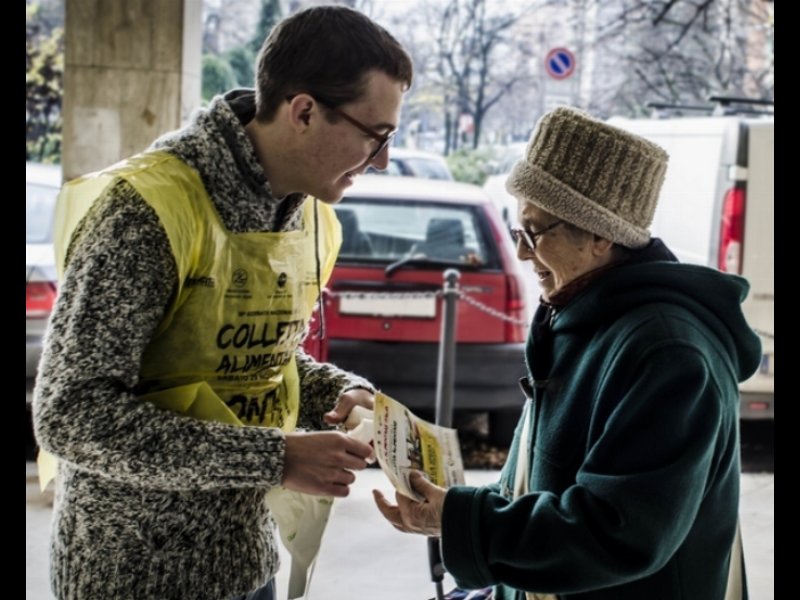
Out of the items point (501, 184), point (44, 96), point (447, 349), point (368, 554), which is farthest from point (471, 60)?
point (368, 554)

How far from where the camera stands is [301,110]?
1.94 metres

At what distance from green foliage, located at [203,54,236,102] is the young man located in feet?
42.3

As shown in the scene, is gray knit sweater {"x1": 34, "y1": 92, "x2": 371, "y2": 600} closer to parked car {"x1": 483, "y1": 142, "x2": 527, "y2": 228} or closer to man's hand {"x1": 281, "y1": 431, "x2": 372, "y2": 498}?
man's hand {"x1": 281, "y1": 431, "x2": 372, "y2": 498}

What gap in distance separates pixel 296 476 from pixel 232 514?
20 centimetres

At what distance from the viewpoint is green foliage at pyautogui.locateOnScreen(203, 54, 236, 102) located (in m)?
14.5

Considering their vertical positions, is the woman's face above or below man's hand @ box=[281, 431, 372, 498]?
above

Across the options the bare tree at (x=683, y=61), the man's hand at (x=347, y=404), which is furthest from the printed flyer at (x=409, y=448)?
the bare tree at (x=683, y=61)

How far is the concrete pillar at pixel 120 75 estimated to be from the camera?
21.8 ft

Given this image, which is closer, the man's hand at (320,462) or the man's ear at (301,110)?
the man's hand at (320,462)

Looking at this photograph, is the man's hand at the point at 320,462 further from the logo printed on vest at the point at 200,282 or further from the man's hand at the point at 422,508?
the logo printed on vest at the point at 200,282

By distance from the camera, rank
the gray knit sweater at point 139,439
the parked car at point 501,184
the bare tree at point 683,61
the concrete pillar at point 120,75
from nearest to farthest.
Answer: the gray knit sweater at point 139,439 → the concrete pillar at point 120,75 → the parked car at point 501,184 → the bare tree at point 683,61

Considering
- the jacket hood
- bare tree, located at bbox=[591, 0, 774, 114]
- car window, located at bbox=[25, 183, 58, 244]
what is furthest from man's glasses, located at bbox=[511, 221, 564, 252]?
bare tree, located at bbox=[591, 0, 774, 114]

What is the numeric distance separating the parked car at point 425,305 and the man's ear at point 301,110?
13.5ft

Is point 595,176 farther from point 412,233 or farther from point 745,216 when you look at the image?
point 745,216
